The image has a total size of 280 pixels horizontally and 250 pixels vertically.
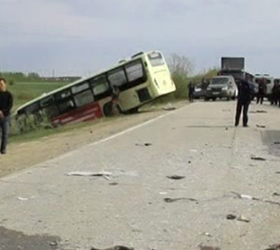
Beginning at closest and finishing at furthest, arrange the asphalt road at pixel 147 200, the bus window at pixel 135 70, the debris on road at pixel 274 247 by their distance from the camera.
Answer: the debris on road at pixel 274 247
the asphalt road at pixel 147 200
the bus window at pixel 135 70

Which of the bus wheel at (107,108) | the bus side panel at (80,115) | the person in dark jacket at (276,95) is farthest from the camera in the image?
the person in dark jacket at (276,95)

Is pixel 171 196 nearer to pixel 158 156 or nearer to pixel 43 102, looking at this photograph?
pixel 158 156

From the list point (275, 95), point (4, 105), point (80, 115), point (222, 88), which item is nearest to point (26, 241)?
point (4, 105)

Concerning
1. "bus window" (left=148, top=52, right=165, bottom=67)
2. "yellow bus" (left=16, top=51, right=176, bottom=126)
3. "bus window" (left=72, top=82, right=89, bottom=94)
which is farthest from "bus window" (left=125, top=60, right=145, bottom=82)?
"bus window" (left=72, top=82, right=89, bottom=94)

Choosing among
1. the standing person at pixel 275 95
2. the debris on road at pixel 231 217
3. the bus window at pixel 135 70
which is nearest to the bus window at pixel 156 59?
the bus window at pixel 135 70

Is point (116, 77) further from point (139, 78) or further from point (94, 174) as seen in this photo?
point (94, 174)

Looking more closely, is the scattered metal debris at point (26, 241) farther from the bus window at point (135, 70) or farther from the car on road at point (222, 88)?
the car on road at point (222, 88)

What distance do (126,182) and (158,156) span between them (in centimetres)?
351

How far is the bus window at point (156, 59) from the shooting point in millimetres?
32281

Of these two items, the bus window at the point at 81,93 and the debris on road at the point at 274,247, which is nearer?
the debris on road at the point at 274,247

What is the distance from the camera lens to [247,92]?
2155 cm

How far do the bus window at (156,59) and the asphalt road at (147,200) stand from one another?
57.0 feet

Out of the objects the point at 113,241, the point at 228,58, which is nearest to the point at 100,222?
the point at 113,241

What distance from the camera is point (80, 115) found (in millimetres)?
32125
